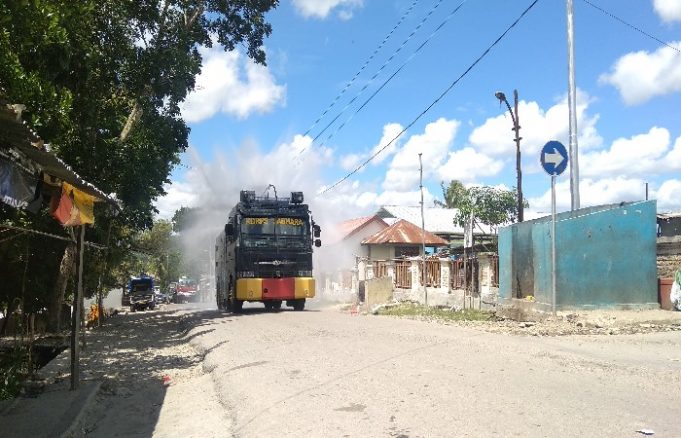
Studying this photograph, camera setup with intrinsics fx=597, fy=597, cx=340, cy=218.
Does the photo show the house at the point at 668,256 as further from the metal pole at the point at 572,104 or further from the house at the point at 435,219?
the house at the point at 435,219

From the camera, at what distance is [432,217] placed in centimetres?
4888

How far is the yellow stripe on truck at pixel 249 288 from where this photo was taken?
1998cm

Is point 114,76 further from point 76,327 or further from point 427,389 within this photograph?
point 427,389

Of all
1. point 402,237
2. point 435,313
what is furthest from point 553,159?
point 402,237

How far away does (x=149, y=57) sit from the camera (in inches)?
595

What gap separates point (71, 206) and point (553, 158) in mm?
8722

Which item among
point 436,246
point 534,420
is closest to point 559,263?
point 534,420

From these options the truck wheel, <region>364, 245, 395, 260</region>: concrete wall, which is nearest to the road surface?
the truck wheel

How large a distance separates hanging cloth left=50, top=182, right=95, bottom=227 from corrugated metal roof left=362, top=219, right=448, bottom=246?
29.8m

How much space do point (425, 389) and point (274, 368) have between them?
2.75 metres

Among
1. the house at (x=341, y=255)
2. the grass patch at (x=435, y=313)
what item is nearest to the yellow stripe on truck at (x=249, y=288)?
the grass patch at (x=435, y=313)

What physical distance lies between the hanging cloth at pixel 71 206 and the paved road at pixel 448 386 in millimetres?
2543

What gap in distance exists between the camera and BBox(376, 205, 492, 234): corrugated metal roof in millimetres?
45112

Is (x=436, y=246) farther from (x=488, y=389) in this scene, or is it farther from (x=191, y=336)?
(x=488, y=389)
